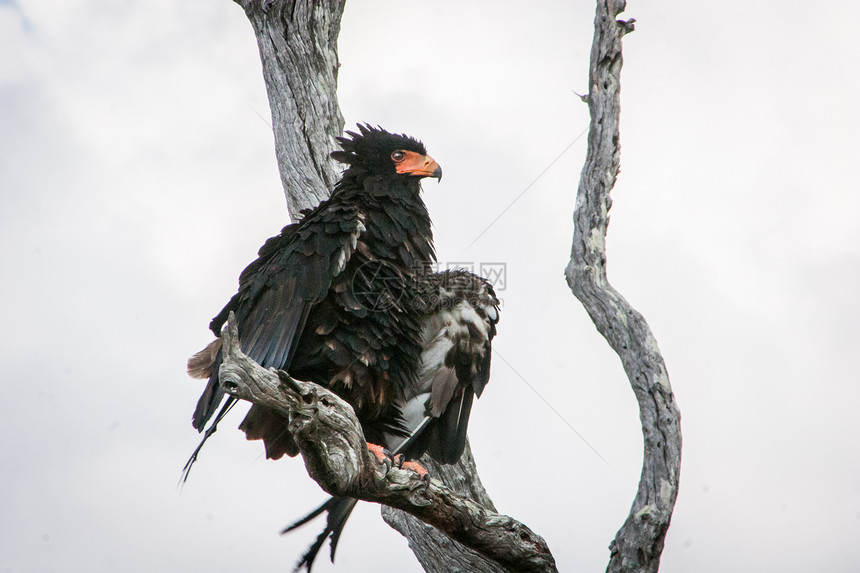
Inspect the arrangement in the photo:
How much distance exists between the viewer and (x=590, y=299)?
4.56 metres

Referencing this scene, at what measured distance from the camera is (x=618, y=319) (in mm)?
4449

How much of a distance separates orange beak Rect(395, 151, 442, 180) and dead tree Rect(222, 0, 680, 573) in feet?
2.54

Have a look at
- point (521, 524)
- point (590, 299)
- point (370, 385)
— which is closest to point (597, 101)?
point (590, 299)

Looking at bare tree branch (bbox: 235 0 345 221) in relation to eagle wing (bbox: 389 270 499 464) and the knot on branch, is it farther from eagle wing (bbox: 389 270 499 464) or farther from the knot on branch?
the knot on branch

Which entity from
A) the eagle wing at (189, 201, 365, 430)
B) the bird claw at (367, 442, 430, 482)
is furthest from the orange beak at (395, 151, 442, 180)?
the bird claw at (367, 442, 430, 482)

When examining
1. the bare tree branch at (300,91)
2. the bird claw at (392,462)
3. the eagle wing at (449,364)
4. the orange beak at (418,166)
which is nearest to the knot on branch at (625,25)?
the orange beak at (418,166)

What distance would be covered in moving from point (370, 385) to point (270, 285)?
808 millimetres

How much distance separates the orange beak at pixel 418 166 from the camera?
4957 millimetres

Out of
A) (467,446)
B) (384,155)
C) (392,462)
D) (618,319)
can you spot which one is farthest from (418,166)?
(392,462)

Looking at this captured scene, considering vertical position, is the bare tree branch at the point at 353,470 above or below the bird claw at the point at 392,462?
below

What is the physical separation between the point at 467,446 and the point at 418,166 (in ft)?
6.14

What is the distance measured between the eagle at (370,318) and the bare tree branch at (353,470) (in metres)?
0.39

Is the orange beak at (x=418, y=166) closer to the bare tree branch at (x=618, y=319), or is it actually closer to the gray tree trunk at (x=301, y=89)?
the gray tree trunk at (x=301, y=89)

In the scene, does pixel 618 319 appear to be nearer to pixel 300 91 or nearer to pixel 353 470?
pixel 353 470
